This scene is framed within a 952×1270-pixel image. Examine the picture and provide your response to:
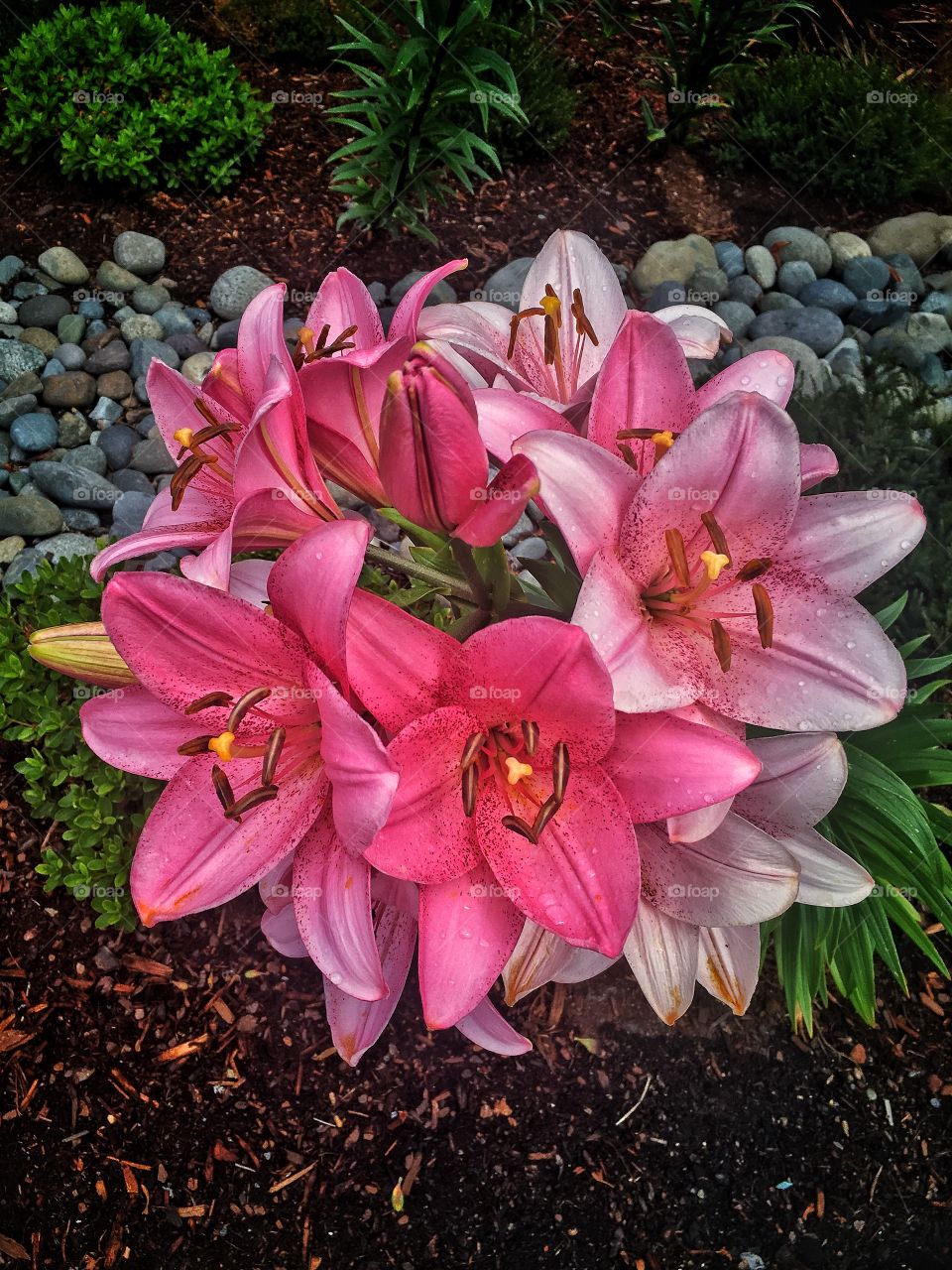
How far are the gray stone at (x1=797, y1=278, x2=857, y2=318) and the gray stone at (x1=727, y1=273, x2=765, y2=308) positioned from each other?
0.18 metres

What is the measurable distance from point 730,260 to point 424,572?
10.2 ft

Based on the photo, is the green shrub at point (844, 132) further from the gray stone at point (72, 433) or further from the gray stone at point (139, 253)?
the gray stone at point (72, 433)

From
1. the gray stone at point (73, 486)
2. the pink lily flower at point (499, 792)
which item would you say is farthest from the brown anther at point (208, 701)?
the gray stone at point (73, 486)

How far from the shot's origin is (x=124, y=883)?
196cm

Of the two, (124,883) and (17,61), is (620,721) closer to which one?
(124,883)

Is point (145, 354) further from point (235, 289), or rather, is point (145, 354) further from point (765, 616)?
point (765, 616)

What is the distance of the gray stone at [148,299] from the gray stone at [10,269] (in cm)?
41

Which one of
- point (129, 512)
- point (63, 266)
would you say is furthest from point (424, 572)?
point (63, 266)

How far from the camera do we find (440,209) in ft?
12.3

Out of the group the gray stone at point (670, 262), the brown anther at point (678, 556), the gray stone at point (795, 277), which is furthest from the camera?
the gray stone at point (795, 277)

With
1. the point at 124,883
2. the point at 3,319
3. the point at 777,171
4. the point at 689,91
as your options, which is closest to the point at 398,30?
the point at 689,91

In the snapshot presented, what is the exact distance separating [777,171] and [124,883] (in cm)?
371

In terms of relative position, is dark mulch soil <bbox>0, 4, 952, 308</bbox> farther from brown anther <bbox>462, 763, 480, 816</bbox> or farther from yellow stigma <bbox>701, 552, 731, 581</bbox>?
brown anther <bbox>462, 763, 480, 816</bbox>

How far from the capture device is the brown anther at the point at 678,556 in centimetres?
90
